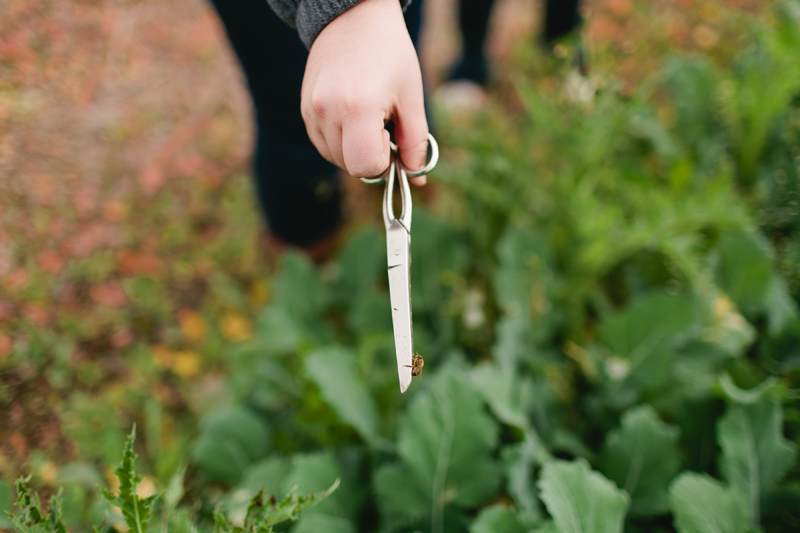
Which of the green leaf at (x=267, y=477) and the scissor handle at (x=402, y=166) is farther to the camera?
the green leaf at (x=267, y=477)

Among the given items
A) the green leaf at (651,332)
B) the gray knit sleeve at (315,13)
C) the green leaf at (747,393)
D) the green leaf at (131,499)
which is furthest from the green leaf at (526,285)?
the green leaf at (131,499)

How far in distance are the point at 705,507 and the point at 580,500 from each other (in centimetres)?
26

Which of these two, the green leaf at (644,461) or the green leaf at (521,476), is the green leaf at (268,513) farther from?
the green leaf at (644,461)

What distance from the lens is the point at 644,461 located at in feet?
3.05

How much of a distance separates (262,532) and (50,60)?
99 centimetres

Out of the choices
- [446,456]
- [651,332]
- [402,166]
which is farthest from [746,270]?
[402,166]

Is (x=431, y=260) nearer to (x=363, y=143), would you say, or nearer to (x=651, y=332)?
(x=651, y=332)

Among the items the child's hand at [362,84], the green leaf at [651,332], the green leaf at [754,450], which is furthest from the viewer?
the green leaf at [651,332]

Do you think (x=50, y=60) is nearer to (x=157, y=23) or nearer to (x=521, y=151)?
(x=157, y=23)

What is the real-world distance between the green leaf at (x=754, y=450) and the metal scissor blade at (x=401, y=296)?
0.78 meters

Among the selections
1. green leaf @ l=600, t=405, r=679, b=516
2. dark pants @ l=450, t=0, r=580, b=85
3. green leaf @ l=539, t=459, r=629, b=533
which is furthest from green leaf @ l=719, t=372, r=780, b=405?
dark pants @ l=450, t=0, r=580, b=85

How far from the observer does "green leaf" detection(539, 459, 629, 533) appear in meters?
0.74

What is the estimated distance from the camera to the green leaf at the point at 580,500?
0.74m

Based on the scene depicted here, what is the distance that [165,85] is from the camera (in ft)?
5.69
